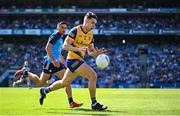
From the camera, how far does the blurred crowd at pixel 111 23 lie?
208ft

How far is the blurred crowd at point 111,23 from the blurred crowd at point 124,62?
263 cm

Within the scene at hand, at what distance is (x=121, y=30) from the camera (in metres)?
62.8

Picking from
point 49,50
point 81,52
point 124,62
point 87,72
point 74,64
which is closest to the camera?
point 87,72

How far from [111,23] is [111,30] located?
206cm

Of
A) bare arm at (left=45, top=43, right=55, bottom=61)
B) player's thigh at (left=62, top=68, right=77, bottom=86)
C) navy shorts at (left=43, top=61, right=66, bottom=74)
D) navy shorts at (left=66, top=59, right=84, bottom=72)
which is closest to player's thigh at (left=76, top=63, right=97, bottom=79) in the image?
navy shorts at (left=66, top=59, right=84, bottom=72)

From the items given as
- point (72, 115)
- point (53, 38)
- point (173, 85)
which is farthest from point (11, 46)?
point (72, 115)

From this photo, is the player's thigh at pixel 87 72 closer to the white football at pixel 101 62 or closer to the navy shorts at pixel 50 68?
the white football at pixel 101 62

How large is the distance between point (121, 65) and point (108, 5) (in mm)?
11217

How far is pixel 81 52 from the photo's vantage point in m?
13.1

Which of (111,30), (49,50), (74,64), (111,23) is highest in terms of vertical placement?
(49,50)

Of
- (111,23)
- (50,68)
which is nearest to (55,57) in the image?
(50,68)

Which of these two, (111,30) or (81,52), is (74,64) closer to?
(81,52)

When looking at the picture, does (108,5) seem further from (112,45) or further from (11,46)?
(11,46)

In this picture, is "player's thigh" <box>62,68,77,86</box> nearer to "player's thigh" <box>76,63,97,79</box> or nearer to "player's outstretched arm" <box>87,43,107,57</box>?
"player's thigh" <box>76,63,97,79</box>
